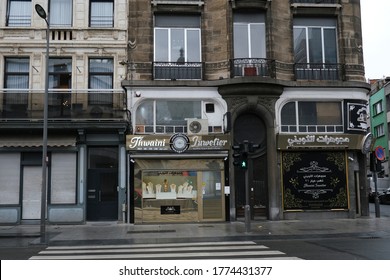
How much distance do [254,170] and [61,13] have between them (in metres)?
11.9

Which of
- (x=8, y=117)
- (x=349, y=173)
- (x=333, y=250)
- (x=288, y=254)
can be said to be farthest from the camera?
(x=349, y=173)

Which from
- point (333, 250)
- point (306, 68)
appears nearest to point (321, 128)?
point (306, 68)

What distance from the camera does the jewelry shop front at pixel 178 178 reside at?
20312 millimetres

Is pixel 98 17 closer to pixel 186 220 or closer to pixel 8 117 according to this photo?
pixel 8 117

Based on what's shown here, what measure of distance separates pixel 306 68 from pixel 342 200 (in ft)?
21.6

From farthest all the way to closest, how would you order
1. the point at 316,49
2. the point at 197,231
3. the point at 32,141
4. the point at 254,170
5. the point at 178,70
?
the point at 316,49 → the point at 178,70 → the point at 254,170 → the point at 32,141 → the point at 197,231

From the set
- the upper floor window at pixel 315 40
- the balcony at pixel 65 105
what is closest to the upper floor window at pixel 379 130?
the upper floor window at pixel 315 40

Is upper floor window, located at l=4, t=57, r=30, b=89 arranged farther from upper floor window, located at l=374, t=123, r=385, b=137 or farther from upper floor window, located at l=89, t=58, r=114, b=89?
upper floor window, located at l=374, t=123, r=385, b=137

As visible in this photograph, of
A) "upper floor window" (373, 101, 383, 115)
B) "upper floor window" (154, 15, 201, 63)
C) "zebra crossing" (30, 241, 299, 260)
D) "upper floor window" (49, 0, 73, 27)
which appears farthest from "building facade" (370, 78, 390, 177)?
"zebra crossing" (30, 241, 299, 260)

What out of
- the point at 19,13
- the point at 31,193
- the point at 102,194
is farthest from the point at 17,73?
the point at 102,194

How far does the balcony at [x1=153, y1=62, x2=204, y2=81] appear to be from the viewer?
70.0 ft

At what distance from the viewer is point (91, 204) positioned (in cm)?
2030

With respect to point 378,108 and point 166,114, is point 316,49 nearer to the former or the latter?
point 166,114

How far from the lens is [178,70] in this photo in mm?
21406
